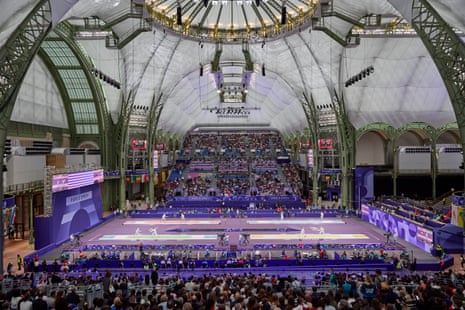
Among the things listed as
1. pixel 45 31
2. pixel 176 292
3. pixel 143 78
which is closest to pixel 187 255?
pixel 176 292

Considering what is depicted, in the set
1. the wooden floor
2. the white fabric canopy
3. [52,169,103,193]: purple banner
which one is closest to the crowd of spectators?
the wooden floor

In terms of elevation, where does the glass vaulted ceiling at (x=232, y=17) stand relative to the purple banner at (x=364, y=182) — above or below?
above

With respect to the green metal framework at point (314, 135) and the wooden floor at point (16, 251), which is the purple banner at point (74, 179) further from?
the green metal framework at point (314, 135)

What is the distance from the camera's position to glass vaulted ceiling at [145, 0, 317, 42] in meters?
32.4

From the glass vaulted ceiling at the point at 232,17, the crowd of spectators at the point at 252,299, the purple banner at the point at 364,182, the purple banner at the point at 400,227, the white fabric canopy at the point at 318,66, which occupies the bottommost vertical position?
the purple banner at the point at 400,227

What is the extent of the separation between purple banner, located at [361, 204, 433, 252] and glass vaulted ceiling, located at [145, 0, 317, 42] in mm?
18387

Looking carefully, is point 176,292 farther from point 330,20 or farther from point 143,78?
point 143,78

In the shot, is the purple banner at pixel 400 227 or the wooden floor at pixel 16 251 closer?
the wooden floor at pixel 16 251

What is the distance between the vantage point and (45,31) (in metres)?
17.7

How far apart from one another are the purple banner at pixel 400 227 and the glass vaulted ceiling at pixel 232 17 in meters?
18.4

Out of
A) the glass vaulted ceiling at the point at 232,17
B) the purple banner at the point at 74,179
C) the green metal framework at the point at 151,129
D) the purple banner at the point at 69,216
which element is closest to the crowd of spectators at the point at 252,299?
the purple banner at the point at 69,216

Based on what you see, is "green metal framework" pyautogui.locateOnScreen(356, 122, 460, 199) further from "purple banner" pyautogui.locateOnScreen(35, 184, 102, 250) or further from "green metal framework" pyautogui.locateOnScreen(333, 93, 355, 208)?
"purple banner" pyautogui.locateOnScreen(35, 184, 102, 250)

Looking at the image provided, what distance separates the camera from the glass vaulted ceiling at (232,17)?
32.4 meters

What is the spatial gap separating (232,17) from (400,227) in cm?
2458
